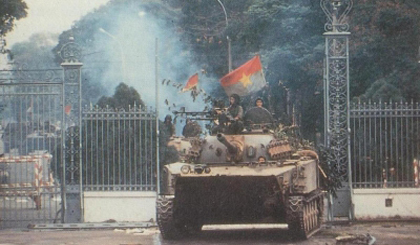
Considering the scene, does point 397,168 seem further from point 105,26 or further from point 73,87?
point 105,26

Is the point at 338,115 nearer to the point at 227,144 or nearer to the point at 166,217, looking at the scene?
the point at 227,144

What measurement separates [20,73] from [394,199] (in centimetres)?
841

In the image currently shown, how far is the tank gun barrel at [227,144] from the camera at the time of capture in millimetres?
18233

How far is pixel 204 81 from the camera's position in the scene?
47406 mm

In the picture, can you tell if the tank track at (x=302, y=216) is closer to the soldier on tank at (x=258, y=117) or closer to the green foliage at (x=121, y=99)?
the soldier on tank at (x=258, y=117)

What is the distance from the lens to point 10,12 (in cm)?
3550

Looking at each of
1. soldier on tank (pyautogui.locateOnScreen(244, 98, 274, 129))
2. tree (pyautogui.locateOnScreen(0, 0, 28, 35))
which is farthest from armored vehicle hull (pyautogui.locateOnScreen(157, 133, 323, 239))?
tree (pyautogui.locateOnScreen(0, 0, 28, 35))

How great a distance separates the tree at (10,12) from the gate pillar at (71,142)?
13.6 m

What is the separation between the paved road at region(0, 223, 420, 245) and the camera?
18.5 m

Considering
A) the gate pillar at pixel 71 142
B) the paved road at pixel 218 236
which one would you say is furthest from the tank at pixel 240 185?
the gate pillar at pixel 71 142

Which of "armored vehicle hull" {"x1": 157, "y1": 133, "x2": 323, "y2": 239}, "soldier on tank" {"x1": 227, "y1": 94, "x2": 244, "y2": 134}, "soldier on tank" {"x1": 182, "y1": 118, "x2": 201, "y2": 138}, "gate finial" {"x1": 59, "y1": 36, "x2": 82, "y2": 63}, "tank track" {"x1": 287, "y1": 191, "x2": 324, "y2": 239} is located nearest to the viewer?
"tank track" {"x1": 287, "y1": 191, "x2": 324, "y2": 239}

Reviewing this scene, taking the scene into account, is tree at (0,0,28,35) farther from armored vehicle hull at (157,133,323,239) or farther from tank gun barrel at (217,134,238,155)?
tank gun barrel at (217,134,238,155)

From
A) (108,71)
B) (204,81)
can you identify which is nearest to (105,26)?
(108,71)

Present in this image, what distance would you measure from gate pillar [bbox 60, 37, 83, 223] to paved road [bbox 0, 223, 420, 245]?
1.04 metres
